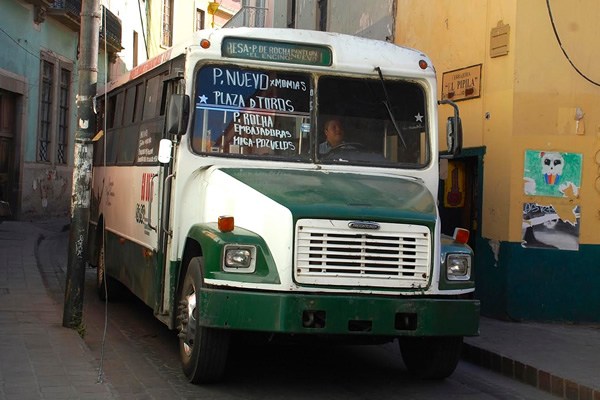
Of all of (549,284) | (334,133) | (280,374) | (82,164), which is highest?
(334,133)

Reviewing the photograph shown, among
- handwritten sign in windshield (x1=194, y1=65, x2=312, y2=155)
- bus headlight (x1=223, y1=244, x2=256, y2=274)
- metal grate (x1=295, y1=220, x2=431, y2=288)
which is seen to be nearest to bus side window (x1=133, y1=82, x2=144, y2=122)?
handwritten sign in windshield (x1=194, y1=65, x2=312, y2=155)

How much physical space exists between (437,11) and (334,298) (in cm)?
741

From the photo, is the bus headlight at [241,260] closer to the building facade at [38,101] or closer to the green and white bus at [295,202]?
the green and white bus at [295,202]

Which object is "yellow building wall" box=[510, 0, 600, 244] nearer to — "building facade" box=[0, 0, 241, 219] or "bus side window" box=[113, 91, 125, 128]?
"bus side window" box=[113, 91, 125, 128]

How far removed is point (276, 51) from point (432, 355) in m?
2.88

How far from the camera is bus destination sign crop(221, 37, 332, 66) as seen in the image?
740 cm

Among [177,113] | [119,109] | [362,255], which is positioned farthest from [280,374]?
[119,109]

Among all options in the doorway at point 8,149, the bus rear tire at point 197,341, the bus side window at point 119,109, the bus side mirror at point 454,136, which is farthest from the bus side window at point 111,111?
the doorway at point 8,149

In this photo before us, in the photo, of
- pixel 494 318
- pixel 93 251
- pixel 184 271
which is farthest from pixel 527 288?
pixel 93 251

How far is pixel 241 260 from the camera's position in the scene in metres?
6.29

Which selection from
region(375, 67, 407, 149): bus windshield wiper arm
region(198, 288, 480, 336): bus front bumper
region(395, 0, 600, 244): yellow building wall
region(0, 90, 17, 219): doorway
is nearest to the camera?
region(198, 288, 480, 336): bus front bumper

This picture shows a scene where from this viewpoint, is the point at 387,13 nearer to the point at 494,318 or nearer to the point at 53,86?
the point at 494,318

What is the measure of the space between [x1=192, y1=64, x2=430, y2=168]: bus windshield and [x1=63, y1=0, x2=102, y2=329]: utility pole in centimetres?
176

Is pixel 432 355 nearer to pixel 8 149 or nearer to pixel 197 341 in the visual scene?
pixel 197 341
